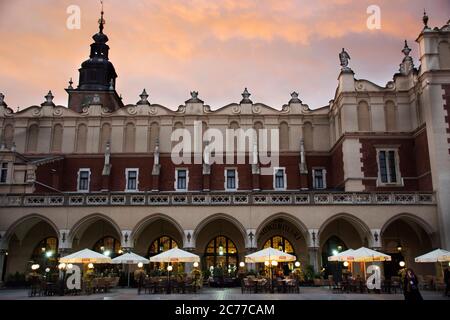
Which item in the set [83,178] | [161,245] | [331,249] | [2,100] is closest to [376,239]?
[331,249]

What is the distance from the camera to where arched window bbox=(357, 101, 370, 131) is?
32844 millimetres

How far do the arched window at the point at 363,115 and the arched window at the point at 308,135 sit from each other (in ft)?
16.0

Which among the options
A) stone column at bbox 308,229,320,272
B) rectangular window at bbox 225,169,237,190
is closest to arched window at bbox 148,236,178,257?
rectangular window at bbox 225,169,237,190

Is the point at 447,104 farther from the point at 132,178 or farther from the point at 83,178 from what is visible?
the point at 83,178

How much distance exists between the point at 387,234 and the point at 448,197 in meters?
4.90

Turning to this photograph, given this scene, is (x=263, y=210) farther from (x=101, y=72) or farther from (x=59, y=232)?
(x=101, y=72)

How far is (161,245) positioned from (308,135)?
1465cm

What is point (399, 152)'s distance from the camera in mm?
31891

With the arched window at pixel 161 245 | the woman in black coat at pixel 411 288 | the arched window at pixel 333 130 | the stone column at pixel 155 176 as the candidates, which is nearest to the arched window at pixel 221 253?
the arched window at pixel 161 245

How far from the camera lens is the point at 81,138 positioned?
3669 cm

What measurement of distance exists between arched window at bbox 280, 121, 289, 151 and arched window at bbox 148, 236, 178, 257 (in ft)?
37.6

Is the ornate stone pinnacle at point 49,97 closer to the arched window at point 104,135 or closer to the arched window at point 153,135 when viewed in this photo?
the arched window at point 104,135

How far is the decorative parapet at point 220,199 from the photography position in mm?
28344
